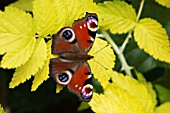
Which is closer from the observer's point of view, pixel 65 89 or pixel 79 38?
pixel 79 38

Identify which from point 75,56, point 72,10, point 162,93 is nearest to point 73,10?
point 72,10

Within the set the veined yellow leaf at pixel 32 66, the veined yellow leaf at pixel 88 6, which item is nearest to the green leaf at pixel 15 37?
the veined yellow leaf at pixel 32 66

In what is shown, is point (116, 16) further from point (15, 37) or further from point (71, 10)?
point (15, 37)

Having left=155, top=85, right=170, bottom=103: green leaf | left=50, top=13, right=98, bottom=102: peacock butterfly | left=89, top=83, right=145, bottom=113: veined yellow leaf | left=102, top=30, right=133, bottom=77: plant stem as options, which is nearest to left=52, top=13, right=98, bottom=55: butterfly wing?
left=50, top=13, right=98, bottom=102: peacock butterfly

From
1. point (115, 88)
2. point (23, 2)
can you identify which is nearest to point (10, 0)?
point (23, 2)

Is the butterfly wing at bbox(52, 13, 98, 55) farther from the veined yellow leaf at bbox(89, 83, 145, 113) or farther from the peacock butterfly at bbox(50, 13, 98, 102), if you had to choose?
the veined yellow leaf at bbox(89, 83, 145, 113)

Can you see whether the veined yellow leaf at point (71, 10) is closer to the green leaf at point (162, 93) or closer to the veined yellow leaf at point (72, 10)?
the veined yellow leaf at point (72, 10)
